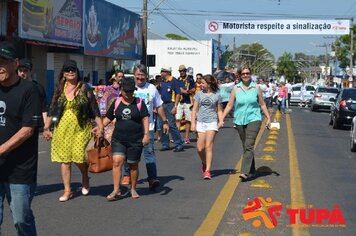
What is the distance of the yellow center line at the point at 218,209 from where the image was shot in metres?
6.99

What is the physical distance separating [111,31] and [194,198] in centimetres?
2663

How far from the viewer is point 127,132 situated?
8.55 meters

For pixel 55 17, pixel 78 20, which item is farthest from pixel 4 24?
pixel 78 20

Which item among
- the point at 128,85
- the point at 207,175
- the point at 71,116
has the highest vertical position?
the point at 128,85

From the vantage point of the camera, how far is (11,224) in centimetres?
719

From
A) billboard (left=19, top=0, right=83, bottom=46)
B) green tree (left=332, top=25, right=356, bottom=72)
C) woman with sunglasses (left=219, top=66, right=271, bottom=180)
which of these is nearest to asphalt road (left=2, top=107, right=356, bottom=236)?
woman with sunglasses (left=219, top=66, right=271, bottom=180)

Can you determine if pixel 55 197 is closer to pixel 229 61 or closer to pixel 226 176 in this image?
pixel 226 176

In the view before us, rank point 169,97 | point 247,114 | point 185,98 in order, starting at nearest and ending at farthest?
point 247,114, point 169,97, point 185,98

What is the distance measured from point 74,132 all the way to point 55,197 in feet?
3.31

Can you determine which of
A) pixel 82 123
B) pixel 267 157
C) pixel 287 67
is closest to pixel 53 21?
pixel 267 157

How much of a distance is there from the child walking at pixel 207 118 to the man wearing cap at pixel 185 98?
4.85 m

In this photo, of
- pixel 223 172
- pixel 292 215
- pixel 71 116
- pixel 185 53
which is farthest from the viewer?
pixel 185 53

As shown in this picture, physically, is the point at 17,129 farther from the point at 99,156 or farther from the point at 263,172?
the point at 263,172

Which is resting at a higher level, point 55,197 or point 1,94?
point 1,94
